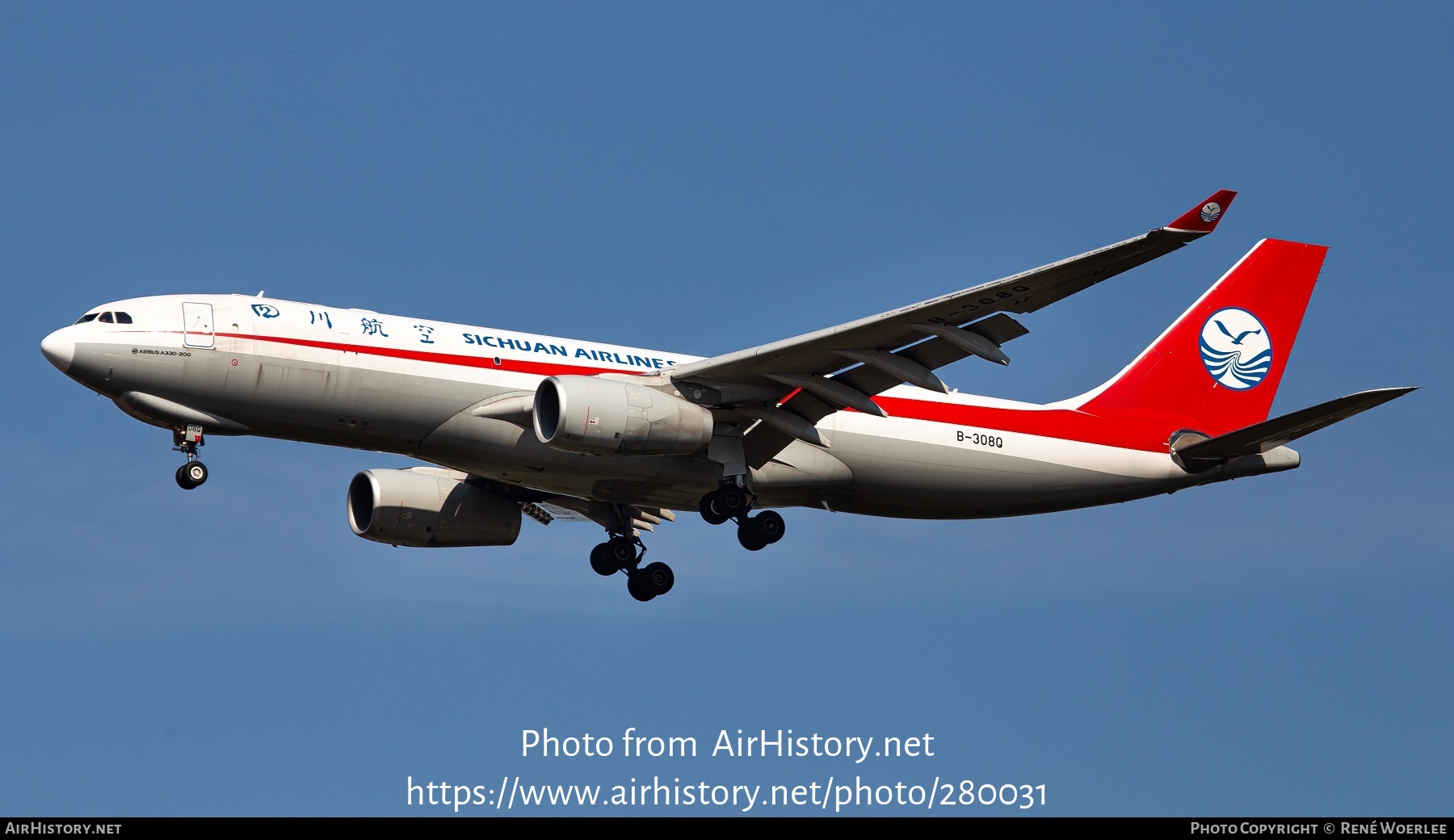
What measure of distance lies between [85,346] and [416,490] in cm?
852

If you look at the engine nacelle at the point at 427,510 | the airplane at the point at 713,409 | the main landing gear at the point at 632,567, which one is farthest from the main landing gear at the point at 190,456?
the main landing gear at the point at 632,567

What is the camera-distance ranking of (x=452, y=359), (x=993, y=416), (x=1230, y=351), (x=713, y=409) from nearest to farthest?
(x=452, y=359)
(x=713, y=409)
(x=993, y=416)
(x=1230, y=351)

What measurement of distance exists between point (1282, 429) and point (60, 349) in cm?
2322

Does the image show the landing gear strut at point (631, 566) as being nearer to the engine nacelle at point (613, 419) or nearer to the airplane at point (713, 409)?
the airplane at point (713, 409)

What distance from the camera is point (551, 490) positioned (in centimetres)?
3525

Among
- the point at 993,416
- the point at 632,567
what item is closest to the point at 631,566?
the point at 632,567

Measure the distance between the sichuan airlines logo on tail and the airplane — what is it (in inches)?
2.0

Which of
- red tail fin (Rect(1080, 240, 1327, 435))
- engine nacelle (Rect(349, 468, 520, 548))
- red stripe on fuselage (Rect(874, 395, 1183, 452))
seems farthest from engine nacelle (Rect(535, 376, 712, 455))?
red tail fin (Rect(1080, 240, 1327, 435))

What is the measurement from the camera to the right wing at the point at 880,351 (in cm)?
2809

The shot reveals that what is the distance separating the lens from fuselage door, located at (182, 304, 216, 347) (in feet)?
102

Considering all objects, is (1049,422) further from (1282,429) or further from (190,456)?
(190,456)

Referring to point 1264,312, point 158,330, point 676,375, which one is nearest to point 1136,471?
point 1264,312

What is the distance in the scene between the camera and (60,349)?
100 ft

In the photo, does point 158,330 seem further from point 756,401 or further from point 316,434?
point 756,401
